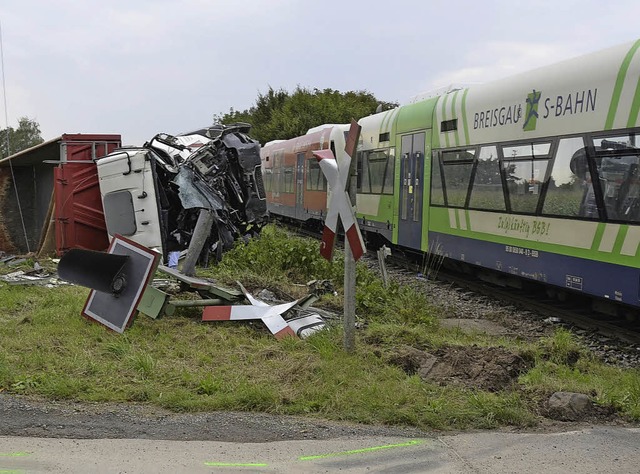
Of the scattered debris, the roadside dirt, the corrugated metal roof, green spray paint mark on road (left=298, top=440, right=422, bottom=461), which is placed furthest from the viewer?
the corrugated metal roof

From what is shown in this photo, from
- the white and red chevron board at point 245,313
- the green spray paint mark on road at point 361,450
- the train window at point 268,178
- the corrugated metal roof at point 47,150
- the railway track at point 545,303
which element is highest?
the corrugated metal roof at point 47,150

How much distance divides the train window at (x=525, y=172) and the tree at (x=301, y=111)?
119 feet

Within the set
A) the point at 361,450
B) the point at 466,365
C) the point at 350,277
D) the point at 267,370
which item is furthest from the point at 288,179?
the point at 361,450

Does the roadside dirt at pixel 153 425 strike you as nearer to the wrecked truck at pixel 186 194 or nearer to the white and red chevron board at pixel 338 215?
the white and red chevron board at pixel 338 215

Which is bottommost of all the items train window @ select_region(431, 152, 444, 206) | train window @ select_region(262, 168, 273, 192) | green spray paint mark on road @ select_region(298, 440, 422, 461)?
green spray paint mark on road @ select_region(298, 440, 422, 461)

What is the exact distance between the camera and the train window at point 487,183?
11477 millimetres

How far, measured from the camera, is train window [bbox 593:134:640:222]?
324 inches

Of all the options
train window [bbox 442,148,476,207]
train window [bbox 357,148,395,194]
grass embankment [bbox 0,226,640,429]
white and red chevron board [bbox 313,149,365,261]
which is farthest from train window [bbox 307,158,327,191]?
white and red chevron board [bbox 313,149,365,261]

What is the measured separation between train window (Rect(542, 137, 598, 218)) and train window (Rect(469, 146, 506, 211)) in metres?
1.38

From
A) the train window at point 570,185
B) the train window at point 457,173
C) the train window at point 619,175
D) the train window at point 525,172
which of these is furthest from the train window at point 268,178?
the train window at point 619,175

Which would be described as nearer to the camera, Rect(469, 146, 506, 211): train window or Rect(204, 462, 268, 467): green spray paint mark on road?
Rect(204, 462, 268, 467): green spray paint mark on road

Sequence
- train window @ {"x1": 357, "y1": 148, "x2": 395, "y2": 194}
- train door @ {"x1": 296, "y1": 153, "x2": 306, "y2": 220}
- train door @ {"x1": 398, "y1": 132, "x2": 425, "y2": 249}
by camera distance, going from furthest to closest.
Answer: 1. train door @ {"x1": 296, "y1": 153, "x2": 306, "y2": 220}
2. train window @ {"x1": 357, "y1": 148, "x2": 395, "y2": 194}
3. train door @ {"x1": 398, "y1": 132, "x2": 425, "y2": 249}

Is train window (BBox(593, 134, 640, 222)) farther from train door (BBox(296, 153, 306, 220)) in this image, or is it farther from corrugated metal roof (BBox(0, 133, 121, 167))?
train door (BBox(296, 153, 306, 220))

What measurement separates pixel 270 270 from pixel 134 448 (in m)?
6.76
